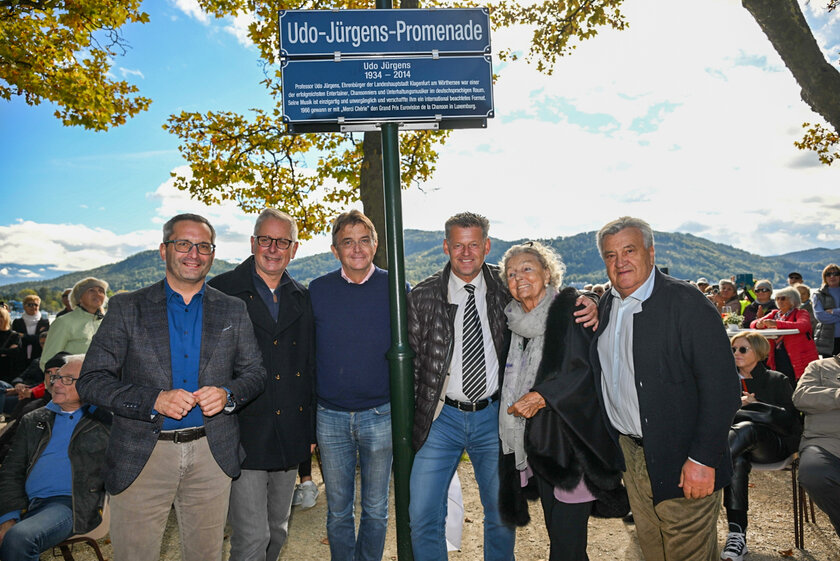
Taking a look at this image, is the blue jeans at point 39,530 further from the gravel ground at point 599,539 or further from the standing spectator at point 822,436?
the standing spectator at point 822,436

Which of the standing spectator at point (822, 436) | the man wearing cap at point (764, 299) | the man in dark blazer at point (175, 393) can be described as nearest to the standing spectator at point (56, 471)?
the man in dark blazer at point (175, 393)

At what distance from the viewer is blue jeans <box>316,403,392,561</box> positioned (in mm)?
3264

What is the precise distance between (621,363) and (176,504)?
2573 mm

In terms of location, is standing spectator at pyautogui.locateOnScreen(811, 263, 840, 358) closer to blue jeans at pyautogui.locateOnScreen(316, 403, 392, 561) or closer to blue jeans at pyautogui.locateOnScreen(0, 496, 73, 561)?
blue jeans at pyautogui.locateOnScreen(316, 403, 392, 561)

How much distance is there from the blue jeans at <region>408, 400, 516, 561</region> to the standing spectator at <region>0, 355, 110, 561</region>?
237 centimetres

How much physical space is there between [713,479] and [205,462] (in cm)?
265

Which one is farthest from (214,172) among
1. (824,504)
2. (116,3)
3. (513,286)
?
(824,504)

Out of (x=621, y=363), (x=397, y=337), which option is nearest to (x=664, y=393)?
(x=621, y=363)

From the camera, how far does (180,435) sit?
2711 millimetres

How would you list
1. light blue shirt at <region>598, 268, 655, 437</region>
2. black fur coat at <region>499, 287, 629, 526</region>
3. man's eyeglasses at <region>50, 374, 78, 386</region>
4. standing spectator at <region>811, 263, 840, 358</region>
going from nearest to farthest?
light blue shirt at <region>598, 268, 655, 437</region> < black fur coat at <region>499, 287, 629, 526</region> < man's eyeglasses at <region>50, 374, 78, 386</region> < standing spectator at <region>811, 263, 840, 358</region>

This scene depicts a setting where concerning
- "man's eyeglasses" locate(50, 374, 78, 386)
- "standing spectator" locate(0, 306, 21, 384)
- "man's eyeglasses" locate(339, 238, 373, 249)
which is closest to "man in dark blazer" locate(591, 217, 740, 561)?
"man's eyeglasses" locate(339, 238, 373, 249)

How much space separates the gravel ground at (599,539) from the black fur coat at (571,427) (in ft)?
5.36

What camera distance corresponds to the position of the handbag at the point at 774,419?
4348 millimetres

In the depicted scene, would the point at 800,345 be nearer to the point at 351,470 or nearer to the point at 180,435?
the point at 351,470
